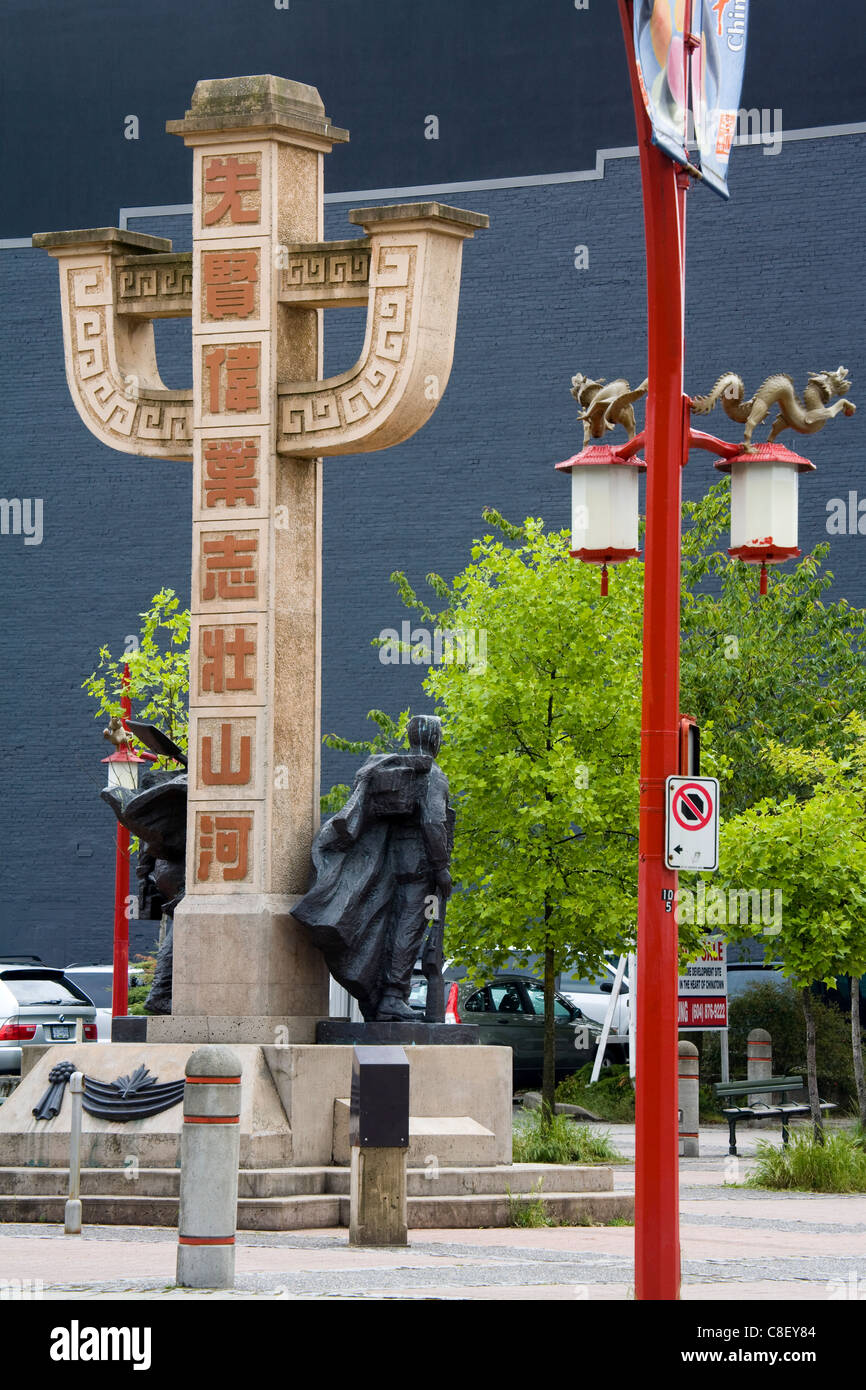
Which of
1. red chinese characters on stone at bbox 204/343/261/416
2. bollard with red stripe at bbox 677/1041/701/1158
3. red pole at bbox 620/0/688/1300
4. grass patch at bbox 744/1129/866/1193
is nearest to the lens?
red pole at bbox 620/0/688/1300

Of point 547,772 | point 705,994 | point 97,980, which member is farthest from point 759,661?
point 97,980

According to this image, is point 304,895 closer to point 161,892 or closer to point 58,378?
point 161,892

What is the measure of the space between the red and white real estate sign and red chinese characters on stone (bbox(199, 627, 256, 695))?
37.3 ft

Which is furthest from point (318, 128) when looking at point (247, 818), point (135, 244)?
point (247, 818)

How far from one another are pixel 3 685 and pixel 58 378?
5.15 metres

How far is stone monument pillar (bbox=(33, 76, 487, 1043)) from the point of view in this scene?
48.5 ft

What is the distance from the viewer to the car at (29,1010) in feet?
72.2

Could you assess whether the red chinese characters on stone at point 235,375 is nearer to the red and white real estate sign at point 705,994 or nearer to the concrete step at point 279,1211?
the concrete step at point 279,1211

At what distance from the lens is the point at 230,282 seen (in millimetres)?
15461

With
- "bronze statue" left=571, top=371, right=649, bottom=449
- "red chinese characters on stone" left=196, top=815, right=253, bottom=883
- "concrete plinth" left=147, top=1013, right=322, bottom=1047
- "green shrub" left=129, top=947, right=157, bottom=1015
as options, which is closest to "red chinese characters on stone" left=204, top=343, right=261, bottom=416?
"red chinese characters on stone" left=196, top=815, right=253, bottom=883

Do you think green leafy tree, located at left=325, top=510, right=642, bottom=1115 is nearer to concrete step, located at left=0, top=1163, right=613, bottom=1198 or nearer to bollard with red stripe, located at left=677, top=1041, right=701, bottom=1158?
bollard with red stripe, located at left=677, top=1041, right=701, bottom=1158

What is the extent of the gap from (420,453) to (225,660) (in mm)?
19502

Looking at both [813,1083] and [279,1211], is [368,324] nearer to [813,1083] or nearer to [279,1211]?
[279,1211]

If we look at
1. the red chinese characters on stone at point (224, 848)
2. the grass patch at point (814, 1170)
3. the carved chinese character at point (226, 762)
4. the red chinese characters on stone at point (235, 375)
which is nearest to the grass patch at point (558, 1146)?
the grass patch at point (814, 1170)
